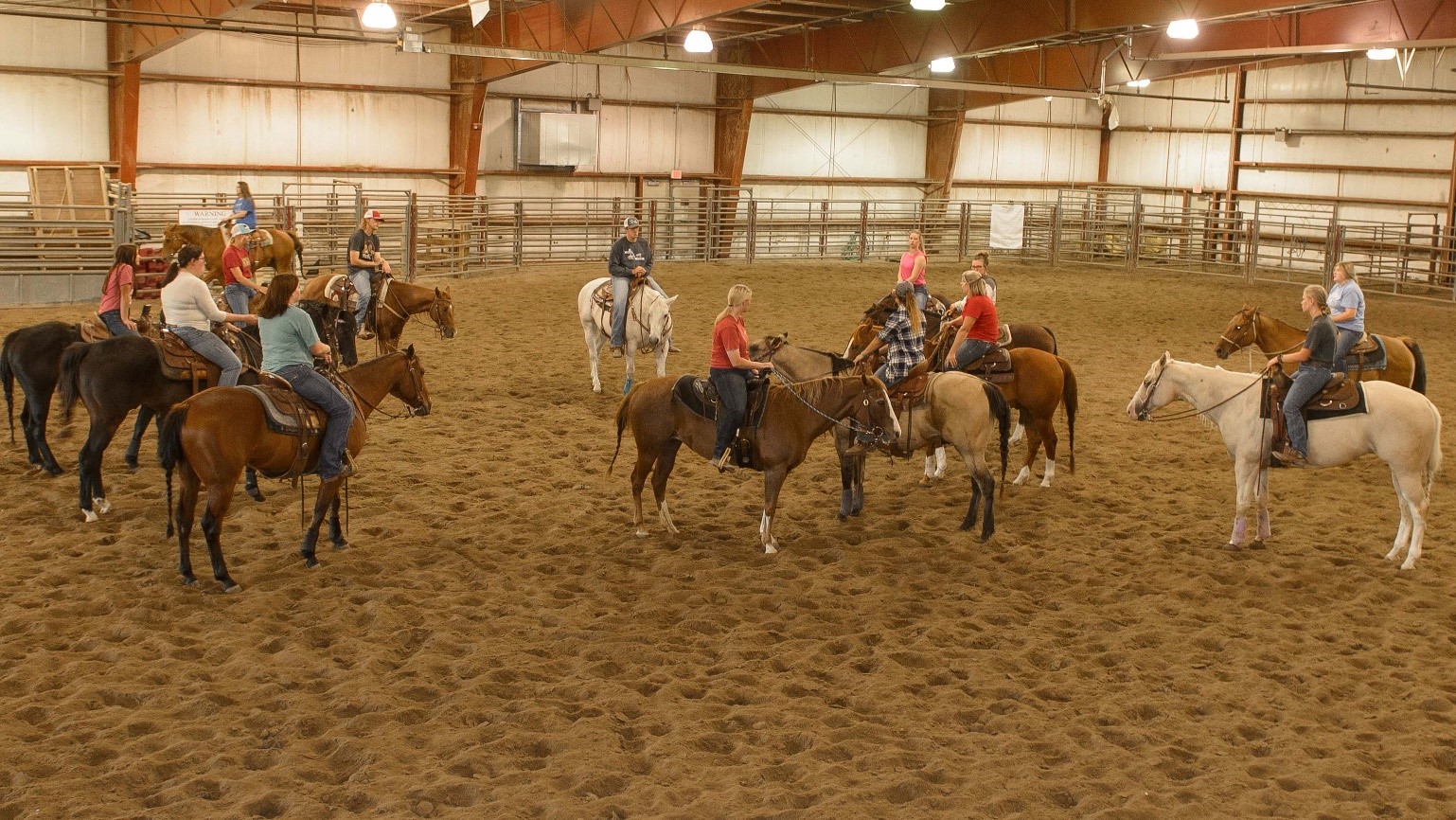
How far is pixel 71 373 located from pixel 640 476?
3766 millimetres

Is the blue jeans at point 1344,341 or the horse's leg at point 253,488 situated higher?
the blue jeans at point 1344,341

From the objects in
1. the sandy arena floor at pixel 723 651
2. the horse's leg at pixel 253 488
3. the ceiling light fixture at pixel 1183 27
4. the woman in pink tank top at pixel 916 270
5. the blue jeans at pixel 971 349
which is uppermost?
the ceiling light fixture at pixel 1183 27

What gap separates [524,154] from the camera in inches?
988

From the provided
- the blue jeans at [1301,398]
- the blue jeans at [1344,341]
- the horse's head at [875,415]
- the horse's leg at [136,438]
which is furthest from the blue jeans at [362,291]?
the blue jeans at [1344,341]

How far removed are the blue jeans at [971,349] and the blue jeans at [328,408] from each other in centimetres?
443

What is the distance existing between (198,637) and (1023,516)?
536 cm

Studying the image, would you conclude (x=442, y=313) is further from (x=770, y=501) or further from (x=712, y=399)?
(x=770, y=501)

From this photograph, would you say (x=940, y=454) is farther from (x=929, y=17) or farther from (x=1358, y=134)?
(x=1358, y=134)

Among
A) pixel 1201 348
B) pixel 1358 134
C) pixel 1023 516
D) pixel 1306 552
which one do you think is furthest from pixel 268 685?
pixel 1358 134

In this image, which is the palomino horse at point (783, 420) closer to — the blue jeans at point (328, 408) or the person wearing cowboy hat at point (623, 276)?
the blue jeans at point (328, 408)

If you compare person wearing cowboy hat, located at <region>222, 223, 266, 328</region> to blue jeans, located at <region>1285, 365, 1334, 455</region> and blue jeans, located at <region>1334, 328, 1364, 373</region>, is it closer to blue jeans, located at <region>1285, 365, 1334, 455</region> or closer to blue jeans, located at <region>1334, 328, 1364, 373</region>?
blue jeans, located at <region>1285, 365, 1334, 455</region>

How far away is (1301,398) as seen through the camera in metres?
7.80

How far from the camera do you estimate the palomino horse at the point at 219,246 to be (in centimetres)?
1711

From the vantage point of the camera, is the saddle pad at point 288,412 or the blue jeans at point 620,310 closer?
the saddle pad at point 288,412
